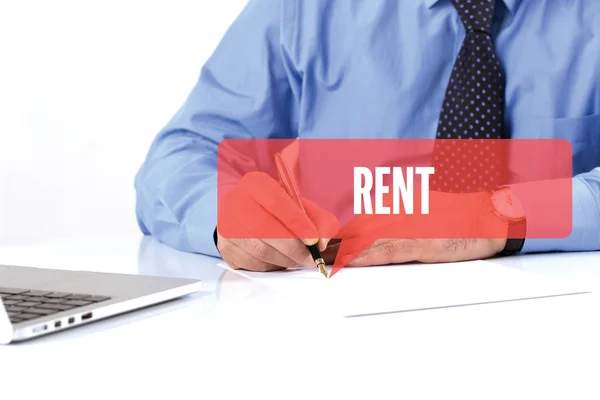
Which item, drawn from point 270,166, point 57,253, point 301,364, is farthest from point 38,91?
point 301,364

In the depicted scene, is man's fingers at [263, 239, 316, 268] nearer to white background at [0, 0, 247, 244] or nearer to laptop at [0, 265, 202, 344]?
laptop at [0, 265, 202, 344]

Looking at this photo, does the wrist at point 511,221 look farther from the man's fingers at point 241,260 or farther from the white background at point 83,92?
the white background at point 83,92

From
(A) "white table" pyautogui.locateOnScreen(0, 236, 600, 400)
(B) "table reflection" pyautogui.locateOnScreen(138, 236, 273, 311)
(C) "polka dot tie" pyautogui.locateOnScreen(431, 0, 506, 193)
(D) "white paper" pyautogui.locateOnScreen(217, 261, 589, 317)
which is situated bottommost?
(B) "table reflection" pyautogui.locateOnScreen(138, 236, 273, 311)

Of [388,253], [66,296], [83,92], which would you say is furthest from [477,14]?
[83,92]

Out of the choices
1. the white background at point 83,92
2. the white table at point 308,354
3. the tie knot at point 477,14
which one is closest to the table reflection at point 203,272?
the white table at point 308,354

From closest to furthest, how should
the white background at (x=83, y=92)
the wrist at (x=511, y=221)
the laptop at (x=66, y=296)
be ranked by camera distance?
1. the laptop at (x=66, y=296)
2. the wrist at (x=511, y=221)
3. the white background at (x=83, y=92)

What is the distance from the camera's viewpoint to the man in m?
1.34

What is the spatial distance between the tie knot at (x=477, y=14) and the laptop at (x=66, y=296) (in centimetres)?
78

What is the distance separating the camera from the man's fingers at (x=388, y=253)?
38.6 inches

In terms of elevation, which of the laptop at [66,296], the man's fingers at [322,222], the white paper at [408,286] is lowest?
the white paper at [408,286]

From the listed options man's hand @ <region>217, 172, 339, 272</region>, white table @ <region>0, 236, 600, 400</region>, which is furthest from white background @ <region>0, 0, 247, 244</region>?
white table @ <region>0, 236, 600, 400</region>

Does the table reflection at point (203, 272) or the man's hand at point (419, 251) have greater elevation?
the man's hand at point (419, 251)

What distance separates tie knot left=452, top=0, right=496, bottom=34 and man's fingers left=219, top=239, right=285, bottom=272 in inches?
24.5

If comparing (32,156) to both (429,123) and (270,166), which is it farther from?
(429,123)
